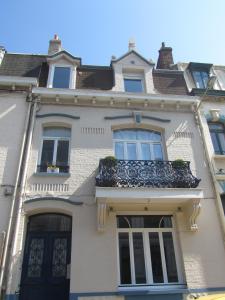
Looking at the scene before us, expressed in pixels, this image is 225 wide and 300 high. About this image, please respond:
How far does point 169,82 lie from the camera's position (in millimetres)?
11328

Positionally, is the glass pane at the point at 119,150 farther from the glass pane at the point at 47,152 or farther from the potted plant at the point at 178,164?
the glass pane at the point at 47,152

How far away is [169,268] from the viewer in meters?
7.89

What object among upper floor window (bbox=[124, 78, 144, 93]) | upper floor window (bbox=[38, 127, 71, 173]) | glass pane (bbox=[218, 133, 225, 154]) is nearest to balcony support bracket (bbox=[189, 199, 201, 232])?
glass pane (bbox=[218, 133, 225, 154])

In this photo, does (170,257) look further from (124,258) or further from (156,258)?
(124,258)

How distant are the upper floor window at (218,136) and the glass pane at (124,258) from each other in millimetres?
4712

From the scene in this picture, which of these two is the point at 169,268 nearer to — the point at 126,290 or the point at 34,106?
the point at 126,290

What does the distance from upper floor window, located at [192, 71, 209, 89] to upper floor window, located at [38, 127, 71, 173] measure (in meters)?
5.97

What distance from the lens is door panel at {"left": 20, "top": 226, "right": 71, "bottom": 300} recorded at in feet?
24.1

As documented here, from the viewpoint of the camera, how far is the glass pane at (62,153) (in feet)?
29.5

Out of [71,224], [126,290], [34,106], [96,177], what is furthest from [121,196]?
[34,106]

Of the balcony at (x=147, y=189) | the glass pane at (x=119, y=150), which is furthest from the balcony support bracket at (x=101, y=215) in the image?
the glass pane at (x=119, y=150)

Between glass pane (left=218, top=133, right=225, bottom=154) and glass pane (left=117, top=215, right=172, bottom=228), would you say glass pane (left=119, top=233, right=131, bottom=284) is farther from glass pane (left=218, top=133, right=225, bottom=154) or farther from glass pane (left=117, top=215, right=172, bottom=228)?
glass pane (left=218, top=133, right=225, bottom=154)

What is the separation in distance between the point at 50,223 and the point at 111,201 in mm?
2041

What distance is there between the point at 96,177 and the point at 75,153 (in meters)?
1.42
